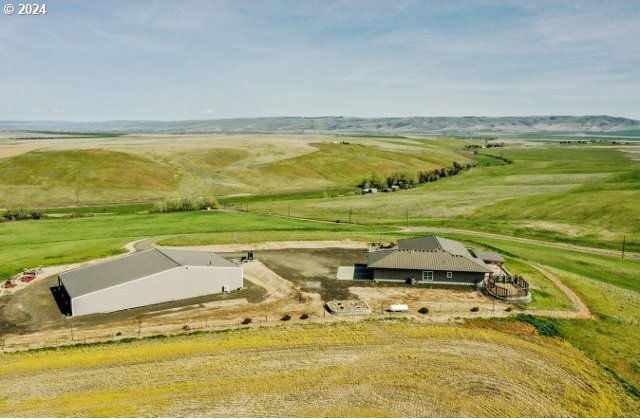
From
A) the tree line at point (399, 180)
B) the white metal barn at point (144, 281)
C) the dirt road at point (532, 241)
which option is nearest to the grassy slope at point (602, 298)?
the dirt road at point (532, 241)

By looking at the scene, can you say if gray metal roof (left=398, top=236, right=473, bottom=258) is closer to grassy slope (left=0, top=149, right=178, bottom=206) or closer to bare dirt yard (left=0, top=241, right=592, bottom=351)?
bare dirt yard (left=0, top=241, right=592, bottom=351)

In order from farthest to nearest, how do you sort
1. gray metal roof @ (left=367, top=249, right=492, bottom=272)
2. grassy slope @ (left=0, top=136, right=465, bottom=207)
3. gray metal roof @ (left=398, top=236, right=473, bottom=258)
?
grassy slope @ (left=0, top=136, right=465, bottom=207) → gray metal roof @ (left=398, top=236, right=473, bottom=258) → gray metal roof @ (left=367, top=249, right=492, bottom=272)

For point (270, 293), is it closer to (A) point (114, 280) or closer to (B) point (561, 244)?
(A) point (114, 280)

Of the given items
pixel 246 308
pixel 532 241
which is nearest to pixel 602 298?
pixel 532 241

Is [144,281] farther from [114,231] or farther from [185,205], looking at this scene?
[185,205]

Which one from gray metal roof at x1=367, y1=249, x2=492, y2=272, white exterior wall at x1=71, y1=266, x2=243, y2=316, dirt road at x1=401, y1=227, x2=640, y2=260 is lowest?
dirt road at x1=401, y1=227, x2=640, y2=260

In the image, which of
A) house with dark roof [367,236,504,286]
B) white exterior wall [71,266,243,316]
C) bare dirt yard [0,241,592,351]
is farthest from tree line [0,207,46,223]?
house with dark roof [367,236,504,286]
